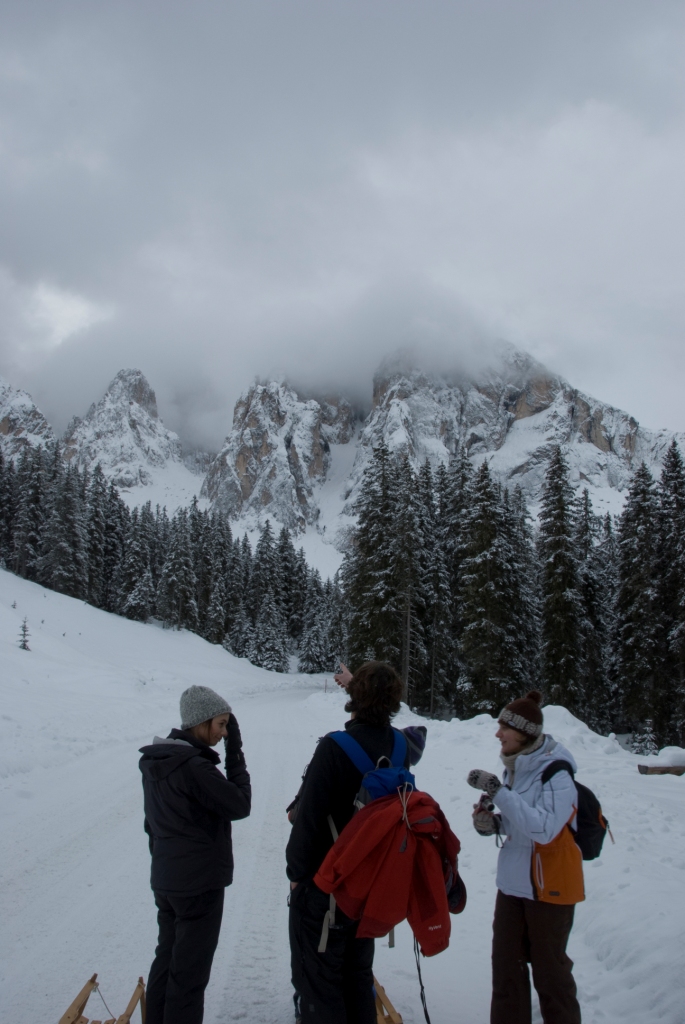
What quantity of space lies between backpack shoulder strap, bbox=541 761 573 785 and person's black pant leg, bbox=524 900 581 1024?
67cm

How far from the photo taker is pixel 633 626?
2353 cm

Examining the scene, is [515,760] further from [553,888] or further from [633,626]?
[633,626]

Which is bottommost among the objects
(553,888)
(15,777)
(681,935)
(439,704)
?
(439,704)

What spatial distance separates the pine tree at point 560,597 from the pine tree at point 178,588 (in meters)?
35.0

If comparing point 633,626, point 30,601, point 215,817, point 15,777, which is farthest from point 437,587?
point 30,601

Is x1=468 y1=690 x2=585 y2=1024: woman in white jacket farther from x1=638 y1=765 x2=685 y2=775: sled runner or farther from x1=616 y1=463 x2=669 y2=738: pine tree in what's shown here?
x1=616 y1=463 x2=669 y2=738: pine tree

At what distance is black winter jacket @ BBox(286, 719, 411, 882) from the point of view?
9.29ft

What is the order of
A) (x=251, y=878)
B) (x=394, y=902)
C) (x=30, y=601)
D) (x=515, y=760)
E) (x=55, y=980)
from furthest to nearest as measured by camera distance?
(x=30, y=601) → (x=251, y=878) → (x=55, y=980) → (x=515, y=760) → (x=394, y=902)

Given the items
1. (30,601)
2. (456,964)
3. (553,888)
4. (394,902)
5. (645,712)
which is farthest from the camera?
(30,601)

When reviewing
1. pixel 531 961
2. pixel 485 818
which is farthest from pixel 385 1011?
pixel 485 818

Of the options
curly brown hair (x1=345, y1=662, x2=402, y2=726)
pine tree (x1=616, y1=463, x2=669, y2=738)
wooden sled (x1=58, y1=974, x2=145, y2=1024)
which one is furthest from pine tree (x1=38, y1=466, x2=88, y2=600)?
curly brown hair (x1=345, y1=662, x2=402, y2=726)

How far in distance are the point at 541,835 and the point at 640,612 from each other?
22911 mm

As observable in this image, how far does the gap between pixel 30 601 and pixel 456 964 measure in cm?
3837

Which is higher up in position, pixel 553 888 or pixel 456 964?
pixel 553 888
